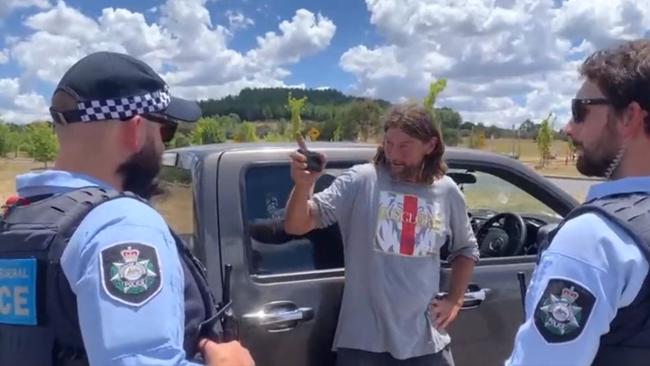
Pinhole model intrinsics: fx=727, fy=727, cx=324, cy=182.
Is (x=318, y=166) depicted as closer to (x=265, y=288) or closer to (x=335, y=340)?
(x=265, y=288)

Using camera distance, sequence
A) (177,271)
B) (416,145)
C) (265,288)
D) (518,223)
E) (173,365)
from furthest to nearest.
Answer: (518,223) → (416,145) → (265,288) → (177,271) → (173,365)

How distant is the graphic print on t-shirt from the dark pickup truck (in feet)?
0.90

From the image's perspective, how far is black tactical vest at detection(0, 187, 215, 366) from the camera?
145 centimetres

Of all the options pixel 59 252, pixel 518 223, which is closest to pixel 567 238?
pixel 59 252

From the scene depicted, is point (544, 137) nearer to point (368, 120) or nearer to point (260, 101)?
point (260, 101)

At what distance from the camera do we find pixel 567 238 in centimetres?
149

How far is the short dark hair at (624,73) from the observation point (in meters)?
1.63

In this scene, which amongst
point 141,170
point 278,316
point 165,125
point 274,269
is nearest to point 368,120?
point 274,269

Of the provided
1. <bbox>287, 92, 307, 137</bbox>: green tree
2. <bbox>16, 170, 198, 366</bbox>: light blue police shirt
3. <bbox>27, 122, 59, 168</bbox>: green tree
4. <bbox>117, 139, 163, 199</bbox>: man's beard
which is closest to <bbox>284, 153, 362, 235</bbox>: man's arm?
<bbox>287, 92, 307, 137</bbox>: green tree

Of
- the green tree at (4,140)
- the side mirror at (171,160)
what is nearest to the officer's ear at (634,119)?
the side mirror at (171,160)

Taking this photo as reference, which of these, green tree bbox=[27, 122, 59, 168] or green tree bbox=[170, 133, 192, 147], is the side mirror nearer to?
green tree bbox=[170, 133, 192, 147]

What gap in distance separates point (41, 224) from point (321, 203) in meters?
1.50

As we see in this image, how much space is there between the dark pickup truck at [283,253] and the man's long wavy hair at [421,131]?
8.4 inches

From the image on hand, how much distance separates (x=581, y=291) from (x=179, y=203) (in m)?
1.90
